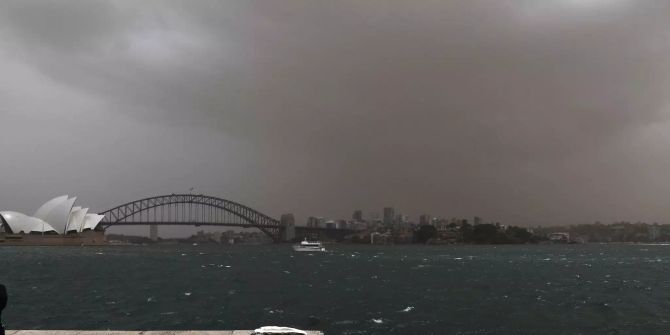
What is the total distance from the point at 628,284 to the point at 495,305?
2723 cm

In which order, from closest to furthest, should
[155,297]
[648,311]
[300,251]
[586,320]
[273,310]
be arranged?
1. [586,320]
2. [273,310]
3. [648,311]
4. [155,297]
5. [300,251]

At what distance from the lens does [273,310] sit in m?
37.6

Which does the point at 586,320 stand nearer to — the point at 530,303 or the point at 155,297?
the point at 530,303

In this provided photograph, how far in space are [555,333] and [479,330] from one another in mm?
3803

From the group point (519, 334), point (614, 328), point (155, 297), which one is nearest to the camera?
point (519, 334)

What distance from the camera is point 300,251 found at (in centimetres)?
18612

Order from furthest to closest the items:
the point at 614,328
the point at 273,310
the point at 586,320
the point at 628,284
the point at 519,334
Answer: the point at 628,284, the point at 273,310, the point at 586,320, the point at 614,328, the point at 519,334

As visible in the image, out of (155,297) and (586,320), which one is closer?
(586,320)

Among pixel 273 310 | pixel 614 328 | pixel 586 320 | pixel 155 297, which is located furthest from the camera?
pixel 155 297

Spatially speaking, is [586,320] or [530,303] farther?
[530,303]

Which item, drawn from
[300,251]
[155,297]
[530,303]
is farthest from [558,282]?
[300,251]

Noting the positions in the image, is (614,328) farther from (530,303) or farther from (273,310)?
(273,310)

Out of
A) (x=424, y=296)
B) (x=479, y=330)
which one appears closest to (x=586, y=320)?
(x=479, y=330)

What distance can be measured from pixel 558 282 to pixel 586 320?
29.1 meters
